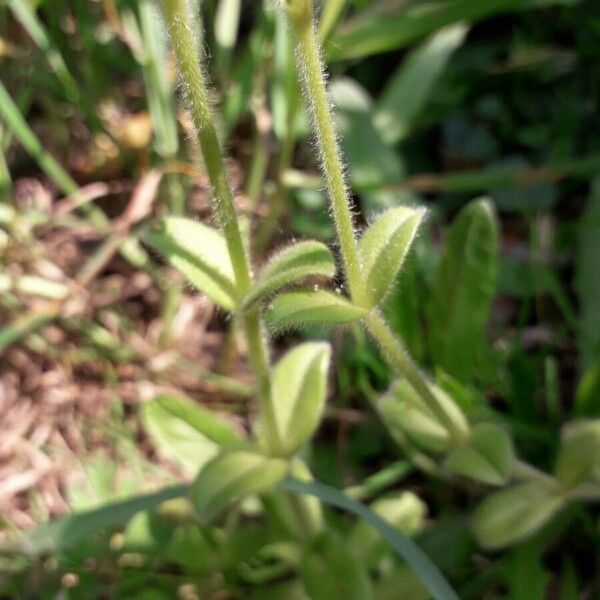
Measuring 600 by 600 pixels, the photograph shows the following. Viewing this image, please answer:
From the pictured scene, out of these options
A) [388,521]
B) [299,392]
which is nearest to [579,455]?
[388,521]

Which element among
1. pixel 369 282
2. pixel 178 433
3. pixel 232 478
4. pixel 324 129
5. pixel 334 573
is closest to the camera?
pixel 324 129

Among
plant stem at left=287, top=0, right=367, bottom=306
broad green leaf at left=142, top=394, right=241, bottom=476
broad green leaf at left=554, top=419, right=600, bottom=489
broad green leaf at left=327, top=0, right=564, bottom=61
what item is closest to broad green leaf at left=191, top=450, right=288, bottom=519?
broad green leaf at left=142, top=394, right=241, bottom=476

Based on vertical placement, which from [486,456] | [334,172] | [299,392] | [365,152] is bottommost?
[486,456]

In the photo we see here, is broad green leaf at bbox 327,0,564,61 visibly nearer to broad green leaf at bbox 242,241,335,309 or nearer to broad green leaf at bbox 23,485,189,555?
broad green leaf at bbox 242,241,335,309

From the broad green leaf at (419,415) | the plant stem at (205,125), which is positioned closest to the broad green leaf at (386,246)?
the plant stem at (205,125)

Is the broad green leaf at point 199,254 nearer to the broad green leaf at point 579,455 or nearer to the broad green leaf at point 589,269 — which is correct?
the broad green leaf at point 579,455

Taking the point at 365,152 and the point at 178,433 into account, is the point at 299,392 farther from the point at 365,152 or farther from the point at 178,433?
the point at 365,152
